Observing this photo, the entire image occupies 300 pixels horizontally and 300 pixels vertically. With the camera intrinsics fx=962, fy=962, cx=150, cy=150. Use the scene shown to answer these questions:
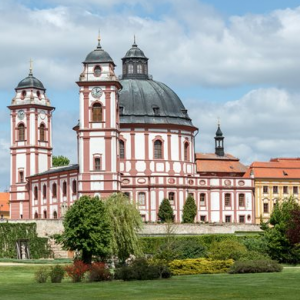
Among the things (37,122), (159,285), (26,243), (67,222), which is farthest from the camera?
(37,122)

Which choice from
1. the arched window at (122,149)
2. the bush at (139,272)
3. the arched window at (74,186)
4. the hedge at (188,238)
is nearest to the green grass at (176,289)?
the bush at (139,272)

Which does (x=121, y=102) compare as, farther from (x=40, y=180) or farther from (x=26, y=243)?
(x=26, y=243)

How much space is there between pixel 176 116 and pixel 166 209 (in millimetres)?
A: 11098

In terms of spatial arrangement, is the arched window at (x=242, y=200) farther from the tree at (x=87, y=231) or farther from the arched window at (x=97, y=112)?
the tree at (x=87, y=231)

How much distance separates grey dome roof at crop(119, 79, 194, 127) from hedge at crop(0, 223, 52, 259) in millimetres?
21738

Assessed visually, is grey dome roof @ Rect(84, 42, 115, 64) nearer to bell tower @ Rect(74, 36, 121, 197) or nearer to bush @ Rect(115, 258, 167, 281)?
bell tower @ Rect(74, 36, 121, 197)

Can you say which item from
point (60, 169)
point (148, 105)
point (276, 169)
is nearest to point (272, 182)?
point (276, 169)

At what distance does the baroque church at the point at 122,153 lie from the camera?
94.2 metres

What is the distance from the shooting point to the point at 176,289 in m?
40.9

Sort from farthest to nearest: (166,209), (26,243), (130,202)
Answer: (166,209), (26,243), (130,202)

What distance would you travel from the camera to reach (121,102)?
104 metres


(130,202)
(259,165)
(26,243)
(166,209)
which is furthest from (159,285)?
(259,165)

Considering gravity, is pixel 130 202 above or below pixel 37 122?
below

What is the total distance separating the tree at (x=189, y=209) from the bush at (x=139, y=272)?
2110 inches
